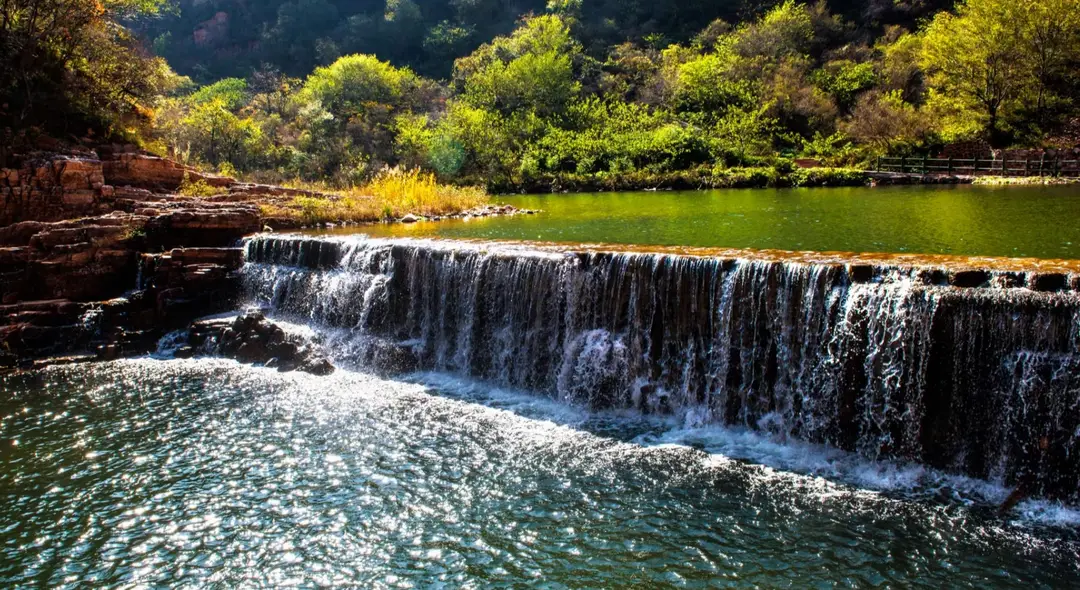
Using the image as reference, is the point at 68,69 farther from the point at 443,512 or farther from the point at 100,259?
the point at 443,512

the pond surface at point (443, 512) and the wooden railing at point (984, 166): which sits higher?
the wooden railing at point (984, 166)

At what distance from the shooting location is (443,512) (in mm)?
7191

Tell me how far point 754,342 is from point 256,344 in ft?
29.3

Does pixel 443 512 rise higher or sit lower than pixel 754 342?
lower

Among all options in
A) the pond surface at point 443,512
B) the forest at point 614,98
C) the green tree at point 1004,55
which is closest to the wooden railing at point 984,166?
the forest at point 614,98

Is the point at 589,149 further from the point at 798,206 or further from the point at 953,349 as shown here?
the point at 953,349

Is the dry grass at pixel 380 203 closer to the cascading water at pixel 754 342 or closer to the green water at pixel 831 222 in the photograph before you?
the green water at pixel 831 222

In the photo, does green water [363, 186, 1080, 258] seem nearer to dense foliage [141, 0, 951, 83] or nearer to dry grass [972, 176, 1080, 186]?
dry grass [972, 176, 1080, 186]

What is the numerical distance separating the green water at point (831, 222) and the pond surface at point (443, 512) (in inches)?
263

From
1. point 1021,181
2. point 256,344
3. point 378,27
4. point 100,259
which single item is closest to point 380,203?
point 100,259

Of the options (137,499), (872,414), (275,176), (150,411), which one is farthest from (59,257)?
(275,176)

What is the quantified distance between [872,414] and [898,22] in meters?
59.2

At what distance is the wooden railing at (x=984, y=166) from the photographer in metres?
28.5

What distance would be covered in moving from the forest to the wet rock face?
25.8ft
